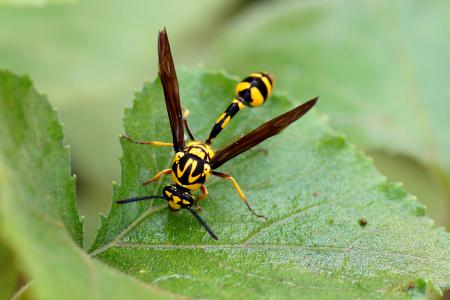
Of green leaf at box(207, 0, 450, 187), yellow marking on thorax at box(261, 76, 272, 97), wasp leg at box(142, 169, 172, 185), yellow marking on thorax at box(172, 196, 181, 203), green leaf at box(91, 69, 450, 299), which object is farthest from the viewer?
green leaf at box(207, 0, 450, 187)

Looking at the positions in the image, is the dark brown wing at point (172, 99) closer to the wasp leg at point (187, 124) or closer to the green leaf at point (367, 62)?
the wasp leg at point (187, 124)

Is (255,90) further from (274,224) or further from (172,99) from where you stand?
(274,224)

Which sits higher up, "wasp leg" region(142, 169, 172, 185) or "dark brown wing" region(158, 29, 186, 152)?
"dark brown wing" region(158, 29, 186, 152)

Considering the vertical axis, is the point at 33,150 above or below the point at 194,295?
above

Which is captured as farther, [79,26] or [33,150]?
[79,26]

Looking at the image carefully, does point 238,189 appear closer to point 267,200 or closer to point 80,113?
point 267,200

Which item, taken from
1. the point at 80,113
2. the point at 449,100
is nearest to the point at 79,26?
the point at 80,113

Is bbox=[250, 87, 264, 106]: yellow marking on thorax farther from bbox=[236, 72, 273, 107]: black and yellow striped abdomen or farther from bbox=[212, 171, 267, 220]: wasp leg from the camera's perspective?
bbox=[212, 171, 267, 220]: wasp leg

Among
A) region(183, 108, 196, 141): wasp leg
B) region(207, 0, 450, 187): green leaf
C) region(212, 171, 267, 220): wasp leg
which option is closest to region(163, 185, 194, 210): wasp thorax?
region(212, 171, 267, 220): wasp leg
